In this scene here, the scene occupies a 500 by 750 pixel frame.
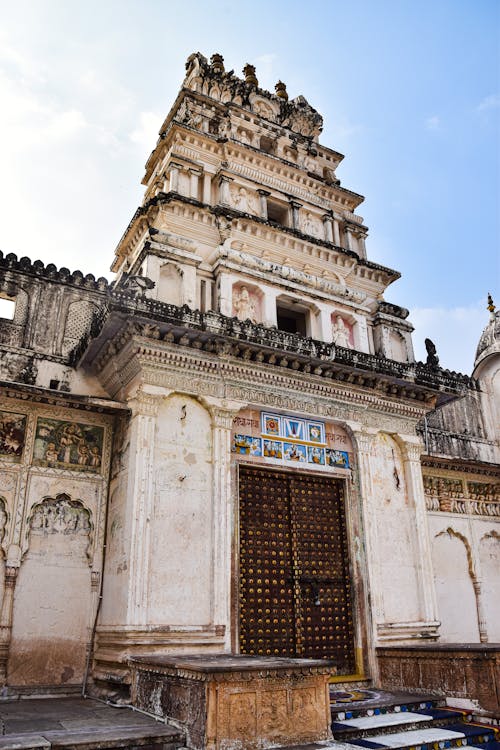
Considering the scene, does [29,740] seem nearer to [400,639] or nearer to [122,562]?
[122,562]

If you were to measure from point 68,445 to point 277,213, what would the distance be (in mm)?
7211

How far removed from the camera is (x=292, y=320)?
1314 centimetres

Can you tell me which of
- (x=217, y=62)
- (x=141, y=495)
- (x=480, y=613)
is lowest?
(x=480, y=613)

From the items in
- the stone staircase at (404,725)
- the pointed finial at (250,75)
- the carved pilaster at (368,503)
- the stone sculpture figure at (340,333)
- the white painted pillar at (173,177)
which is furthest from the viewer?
the pointed finial at (250,75)

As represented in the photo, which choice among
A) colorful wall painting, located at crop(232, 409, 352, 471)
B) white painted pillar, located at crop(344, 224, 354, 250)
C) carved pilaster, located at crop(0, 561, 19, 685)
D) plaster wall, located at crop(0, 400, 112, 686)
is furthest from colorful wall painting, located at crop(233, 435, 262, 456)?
white painted pillar, located at crop(344, 224, 354, 250)

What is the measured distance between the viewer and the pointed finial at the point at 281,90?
622 inches

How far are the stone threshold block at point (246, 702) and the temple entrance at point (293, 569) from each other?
9.27ft

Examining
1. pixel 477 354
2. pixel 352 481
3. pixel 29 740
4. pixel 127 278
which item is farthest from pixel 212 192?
pixel 29 740

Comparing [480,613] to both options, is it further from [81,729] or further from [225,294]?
[81,729]

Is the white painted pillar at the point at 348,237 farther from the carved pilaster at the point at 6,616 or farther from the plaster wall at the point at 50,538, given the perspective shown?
the carved pilaster at the point at 6,616

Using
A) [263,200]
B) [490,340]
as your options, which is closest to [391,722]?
[263,200]

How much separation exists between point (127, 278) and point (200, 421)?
2610mm

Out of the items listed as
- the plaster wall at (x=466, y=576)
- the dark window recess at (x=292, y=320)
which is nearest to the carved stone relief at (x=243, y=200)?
the dark window recess at (x=292, y=320)

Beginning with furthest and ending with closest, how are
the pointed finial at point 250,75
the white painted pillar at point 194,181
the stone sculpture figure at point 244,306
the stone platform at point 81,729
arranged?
the pointed finial at point 250,75
the white painted pillar at point 194,181
the stone sculpture figure at point 244,306
the stone platform at point 81,729
